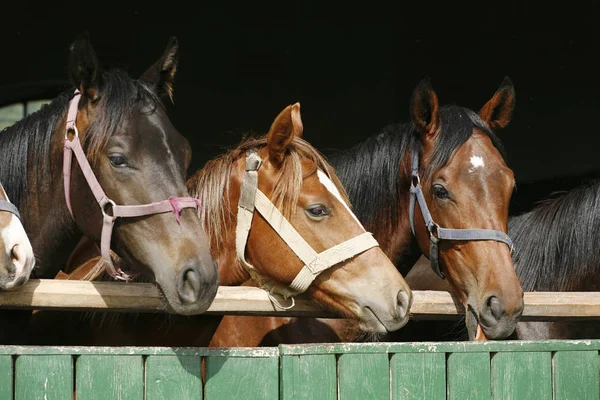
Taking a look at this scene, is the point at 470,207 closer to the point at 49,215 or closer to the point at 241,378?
the point at 241,378

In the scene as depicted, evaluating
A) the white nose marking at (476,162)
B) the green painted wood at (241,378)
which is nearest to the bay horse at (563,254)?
the white nose marking at (476,162)

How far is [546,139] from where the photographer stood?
750cm

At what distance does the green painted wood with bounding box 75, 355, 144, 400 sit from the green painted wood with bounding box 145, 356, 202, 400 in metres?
0.03

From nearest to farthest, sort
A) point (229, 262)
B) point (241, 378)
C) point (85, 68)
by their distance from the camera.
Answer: point (241, 378) < point (85, 68) < point (229, 262)

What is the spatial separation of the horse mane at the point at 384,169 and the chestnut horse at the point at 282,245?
0.46 m

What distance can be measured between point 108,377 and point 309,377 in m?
0.52

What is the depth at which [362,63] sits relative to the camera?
24.8ft

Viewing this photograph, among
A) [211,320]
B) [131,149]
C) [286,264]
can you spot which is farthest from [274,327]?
[131,149]

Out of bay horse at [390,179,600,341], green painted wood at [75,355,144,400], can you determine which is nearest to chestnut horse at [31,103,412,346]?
green painted wood at [75,355,144,400]

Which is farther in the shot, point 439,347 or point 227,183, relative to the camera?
point 227,183

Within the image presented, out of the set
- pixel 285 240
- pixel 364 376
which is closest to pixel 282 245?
pixel 285 240

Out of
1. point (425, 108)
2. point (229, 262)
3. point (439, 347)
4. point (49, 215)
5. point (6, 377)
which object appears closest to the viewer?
point (6, 377)

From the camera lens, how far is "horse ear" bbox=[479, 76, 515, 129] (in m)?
3.47

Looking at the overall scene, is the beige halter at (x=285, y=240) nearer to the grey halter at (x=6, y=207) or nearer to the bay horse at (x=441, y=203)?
the bay horse at (x=441, y=203)
